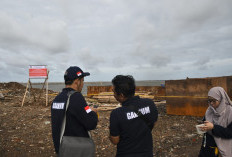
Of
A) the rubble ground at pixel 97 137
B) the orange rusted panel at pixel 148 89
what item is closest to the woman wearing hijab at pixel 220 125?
the rubble ground at pixel 97 137

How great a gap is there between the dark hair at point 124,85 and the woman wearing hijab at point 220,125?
1.24m

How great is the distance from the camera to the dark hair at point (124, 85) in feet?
7.59

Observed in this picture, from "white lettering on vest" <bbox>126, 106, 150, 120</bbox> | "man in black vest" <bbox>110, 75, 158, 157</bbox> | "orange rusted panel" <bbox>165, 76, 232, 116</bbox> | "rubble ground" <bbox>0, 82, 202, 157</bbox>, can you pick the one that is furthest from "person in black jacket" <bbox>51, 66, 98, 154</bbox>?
"orange rusted panel" <bbox>165, 76, 232, 116</bbox>

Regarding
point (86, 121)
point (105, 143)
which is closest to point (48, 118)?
point (105, 143)

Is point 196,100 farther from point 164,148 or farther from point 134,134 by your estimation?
point 134,134

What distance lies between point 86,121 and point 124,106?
1.90 feet

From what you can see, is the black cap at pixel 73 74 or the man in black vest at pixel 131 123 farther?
the black cap at pixel 73 74

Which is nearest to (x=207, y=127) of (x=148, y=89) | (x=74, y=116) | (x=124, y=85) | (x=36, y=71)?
(x=124, y=85)

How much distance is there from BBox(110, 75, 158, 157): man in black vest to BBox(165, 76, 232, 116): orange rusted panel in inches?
249

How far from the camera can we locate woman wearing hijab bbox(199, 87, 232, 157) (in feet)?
8.31

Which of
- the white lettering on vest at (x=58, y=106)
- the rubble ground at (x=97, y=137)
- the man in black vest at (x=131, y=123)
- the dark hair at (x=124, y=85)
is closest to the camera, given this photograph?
the man in black vest at (x=131, y=123)

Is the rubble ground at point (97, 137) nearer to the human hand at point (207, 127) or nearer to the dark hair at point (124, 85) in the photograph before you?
the human hand at point (207, 127)

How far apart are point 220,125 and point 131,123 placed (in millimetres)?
1428

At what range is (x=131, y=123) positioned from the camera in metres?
2.14
